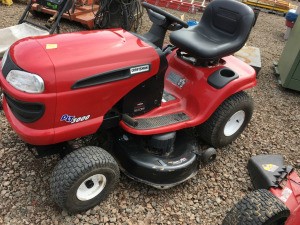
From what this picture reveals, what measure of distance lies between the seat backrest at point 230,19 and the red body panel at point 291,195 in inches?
45.1

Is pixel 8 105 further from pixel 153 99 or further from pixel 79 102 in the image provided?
pixel 153 99

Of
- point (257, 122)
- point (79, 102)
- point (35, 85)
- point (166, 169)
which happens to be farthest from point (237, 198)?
point (35, 85)

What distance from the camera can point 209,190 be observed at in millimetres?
2400

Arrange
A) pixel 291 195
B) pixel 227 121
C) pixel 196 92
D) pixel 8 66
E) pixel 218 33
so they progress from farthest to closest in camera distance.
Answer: pixel 218 33 → pixel 227 121 → pixel 196 92 → pixel 291 195 → pixel 8 66

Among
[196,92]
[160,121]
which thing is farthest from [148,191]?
[196,92]

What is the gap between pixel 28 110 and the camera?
1.69m

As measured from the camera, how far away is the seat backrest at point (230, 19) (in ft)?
8.35

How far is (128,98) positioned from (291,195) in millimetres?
1150

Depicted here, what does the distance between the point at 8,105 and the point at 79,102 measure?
479 millimetres

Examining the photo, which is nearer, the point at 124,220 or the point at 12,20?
the point at 124,220

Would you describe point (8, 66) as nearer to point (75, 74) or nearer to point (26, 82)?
point (26, 82)

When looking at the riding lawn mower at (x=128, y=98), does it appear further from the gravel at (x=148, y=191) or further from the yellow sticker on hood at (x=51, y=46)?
the gravel at (x=148, y=191)

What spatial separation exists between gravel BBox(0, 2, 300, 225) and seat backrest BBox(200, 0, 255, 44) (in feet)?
3.25

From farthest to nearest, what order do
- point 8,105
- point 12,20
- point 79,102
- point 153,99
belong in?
point 12,20, point 153,99, point 8,105, point 79,102
